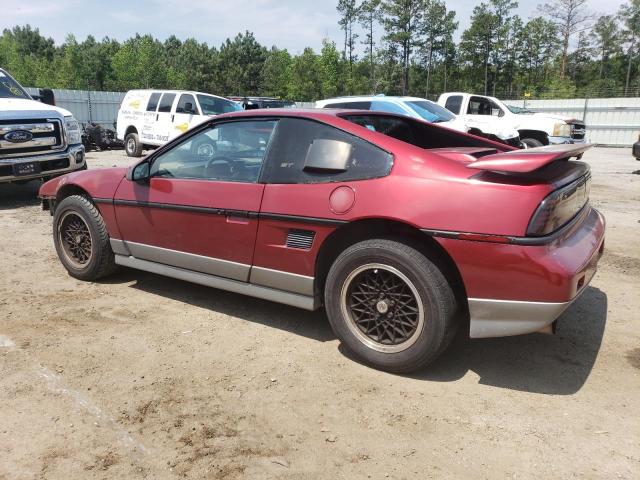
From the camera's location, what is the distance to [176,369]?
3152 millimetres

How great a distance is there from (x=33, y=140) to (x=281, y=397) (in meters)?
7.06


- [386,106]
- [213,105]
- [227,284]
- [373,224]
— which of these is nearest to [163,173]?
[227,284]

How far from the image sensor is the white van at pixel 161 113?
47.6 ft

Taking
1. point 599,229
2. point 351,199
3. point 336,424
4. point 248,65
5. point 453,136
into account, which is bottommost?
point 336,424

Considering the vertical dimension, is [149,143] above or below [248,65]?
below

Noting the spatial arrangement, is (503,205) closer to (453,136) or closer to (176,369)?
(453,136)

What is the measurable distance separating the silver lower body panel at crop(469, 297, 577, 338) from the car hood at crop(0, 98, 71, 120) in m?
7.66

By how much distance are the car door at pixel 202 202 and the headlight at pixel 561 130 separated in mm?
12693

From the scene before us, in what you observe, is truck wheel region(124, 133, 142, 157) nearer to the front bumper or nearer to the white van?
the white van

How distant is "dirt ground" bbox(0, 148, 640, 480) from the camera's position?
2307mm

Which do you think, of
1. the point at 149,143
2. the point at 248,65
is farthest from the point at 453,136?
the point at 248,65

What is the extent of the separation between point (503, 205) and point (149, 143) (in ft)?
47.7

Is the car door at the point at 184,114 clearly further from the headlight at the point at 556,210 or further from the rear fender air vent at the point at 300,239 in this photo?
the headlight at the point at 556,210

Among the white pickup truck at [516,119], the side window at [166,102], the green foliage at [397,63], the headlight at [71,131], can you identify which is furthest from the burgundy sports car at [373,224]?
the green foliage at [397,63]
